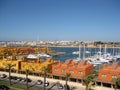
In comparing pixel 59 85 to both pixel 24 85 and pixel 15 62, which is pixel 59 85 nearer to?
pixel 24 85

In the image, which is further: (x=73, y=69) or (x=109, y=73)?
(x=73, y=69)

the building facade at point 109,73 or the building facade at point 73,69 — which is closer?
the building facade at point 109,73

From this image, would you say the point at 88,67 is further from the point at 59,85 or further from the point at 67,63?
the point at 59,85

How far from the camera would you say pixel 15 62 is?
7206 centimetres

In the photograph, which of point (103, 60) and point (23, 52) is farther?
point (23, 52)

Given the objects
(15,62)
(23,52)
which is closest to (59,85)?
(15,62)

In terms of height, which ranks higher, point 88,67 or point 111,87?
point 88,67

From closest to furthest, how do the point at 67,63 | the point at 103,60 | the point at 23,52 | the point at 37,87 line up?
the point at 37,87
the point at 67,63
the point at 103,60
the point at 23,52

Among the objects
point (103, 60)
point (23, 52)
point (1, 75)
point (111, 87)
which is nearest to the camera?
point (111, 87)

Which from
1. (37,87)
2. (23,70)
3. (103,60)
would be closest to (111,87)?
(37,87)

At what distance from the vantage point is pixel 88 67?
60.5 m

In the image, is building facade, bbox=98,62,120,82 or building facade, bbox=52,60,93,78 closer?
building facade, bbox=98,62,120,82

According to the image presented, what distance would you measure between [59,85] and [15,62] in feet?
75.8

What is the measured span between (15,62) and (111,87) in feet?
122
